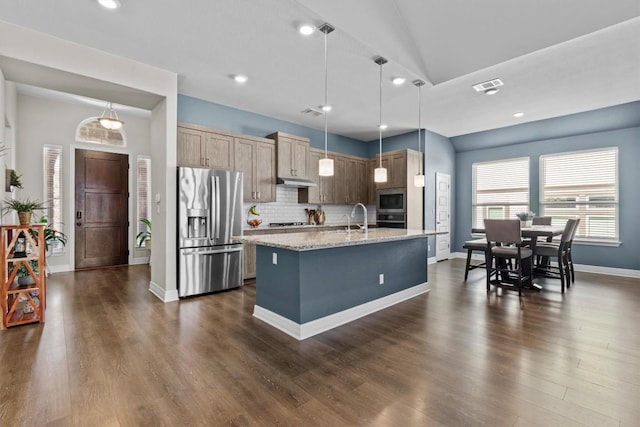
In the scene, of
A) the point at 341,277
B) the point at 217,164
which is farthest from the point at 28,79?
the point at 341,277

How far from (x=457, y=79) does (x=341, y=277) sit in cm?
321

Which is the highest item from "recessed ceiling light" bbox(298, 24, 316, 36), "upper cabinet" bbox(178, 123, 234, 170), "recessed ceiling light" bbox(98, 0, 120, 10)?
"recessed ceiling light" bbox(298, 24, 316, 36)

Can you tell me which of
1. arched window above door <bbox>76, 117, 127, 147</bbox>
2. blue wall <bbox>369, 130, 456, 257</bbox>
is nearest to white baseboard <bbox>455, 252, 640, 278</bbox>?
blue wall <bbox>369, 130, 456, 257</bbox>

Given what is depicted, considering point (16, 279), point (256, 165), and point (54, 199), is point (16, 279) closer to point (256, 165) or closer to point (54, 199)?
point (54, 199)

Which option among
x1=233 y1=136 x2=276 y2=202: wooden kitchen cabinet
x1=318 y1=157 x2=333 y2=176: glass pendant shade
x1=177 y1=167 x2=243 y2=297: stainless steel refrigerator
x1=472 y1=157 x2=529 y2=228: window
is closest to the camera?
x1=318 y1=157 x2=333 y2=176: glass pendant shade

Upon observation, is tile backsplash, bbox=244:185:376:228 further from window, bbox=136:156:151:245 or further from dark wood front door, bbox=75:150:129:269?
dark wood front door, bbox=75:150:129:269

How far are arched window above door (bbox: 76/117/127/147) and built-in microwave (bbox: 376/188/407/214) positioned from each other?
578cm

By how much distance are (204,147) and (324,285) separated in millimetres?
3006

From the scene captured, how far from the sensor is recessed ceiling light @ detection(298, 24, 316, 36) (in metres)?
2.94

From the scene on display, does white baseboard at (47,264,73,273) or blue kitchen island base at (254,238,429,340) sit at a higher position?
blue kitchen island base at (254,238,429,340)

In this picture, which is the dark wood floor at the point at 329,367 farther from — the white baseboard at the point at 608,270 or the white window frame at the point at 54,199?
the white window frame at the point at 54,199

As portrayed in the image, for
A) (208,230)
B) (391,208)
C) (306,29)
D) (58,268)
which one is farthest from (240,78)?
(58,268)

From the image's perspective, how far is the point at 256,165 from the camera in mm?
5250

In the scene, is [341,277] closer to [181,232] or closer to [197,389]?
[197,389]
